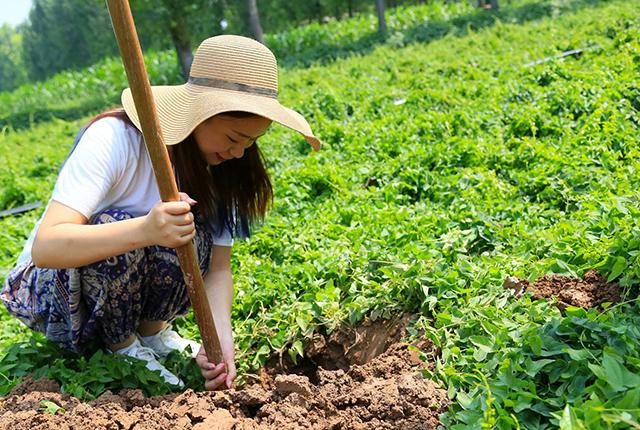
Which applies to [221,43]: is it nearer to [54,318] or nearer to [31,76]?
[54,318]

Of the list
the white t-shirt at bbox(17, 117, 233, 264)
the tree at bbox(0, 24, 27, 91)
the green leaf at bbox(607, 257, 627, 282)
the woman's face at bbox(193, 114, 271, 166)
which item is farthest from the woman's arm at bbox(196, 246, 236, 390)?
the tree at bbox(0, 24, 27, 91)

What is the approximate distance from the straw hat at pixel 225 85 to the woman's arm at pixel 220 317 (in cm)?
73

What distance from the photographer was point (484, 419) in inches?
72.4

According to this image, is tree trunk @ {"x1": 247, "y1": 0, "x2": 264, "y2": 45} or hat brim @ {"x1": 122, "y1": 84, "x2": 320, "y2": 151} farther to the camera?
tree trunk @ {"x1": 247, "y1": 0, "x2": 264, "y2": 45}

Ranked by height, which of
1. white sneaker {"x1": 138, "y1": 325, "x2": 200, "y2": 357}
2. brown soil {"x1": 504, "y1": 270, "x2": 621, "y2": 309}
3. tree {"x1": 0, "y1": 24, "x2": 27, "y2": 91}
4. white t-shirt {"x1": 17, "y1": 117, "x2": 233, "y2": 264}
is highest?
white t-shirt {"x1": 17, "y1": 117, "x2": 233, "y2": 264}

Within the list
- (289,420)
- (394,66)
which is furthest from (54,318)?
(394,66)

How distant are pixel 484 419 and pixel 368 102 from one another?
542 centimetres

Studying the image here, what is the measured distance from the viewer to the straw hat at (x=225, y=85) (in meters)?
2.27

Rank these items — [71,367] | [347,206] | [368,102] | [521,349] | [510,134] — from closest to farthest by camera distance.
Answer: [521,349] → [71,367] → [347,206] → [510,134] → [368,102]

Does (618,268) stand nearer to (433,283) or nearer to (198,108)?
(433,283)

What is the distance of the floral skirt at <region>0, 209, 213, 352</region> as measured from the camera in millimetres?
2512

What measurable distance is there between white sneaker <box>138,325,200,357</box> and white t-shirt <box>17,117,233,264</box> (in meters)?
0.69

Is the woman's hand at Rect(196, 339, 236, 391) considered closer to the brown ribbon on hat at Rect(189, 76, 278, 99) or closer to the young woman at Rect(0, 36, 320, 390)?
the young woman at Rect(0, 36, 320, 390)

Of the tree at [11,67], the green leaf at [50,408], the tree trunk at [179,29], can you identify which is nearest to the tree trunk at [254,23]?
the tree trunk at [179,29]
